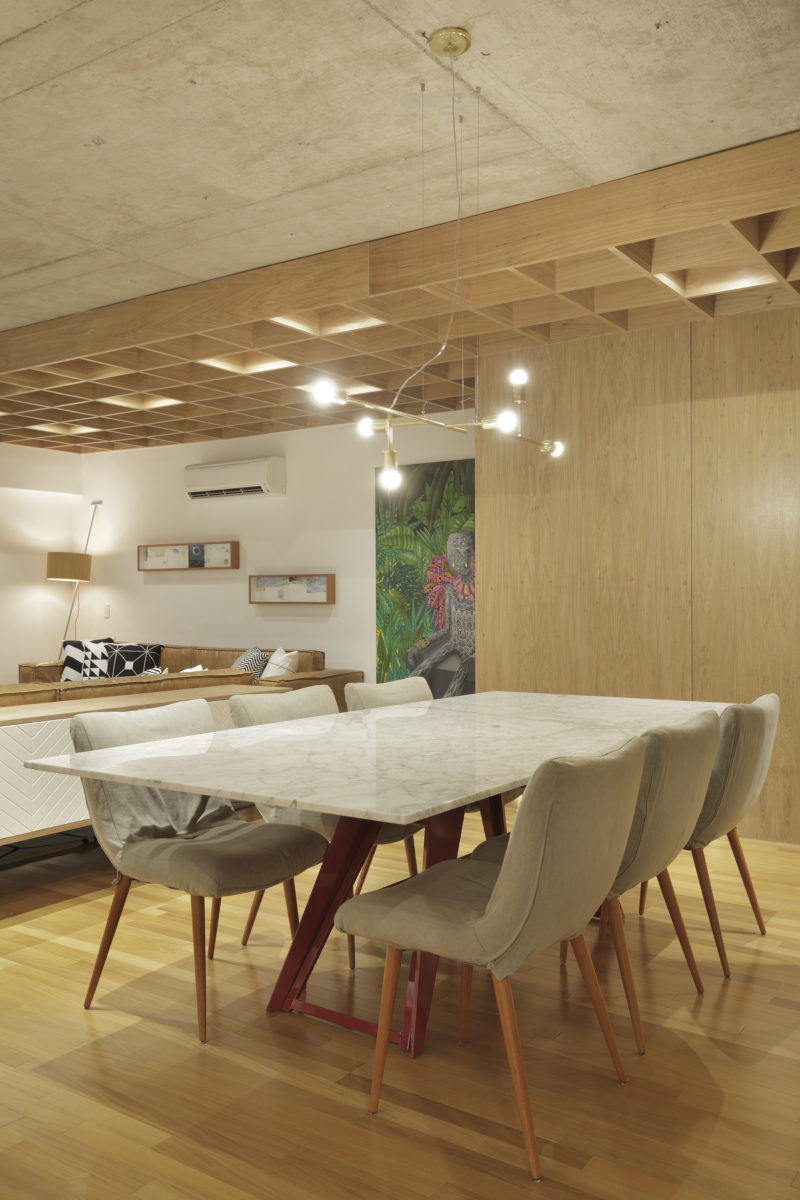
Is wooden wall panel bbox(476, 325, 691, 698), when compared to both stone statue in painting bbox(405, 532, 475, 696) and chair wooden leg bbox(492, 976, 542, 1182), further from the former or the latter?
chair wooden leg bbox(492, 976, 542, 1182)

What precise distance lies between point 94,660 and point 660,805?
6399mm

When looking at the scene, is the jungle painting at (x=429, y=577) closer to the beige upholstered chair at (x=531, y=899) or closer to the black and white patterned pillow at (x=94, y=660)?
the black and white patterned pillow at (x=94, y=660)

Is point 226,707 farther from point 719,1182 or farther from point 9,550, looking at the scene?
point 9,550

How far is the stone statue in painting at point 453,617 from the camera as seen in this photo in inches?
273

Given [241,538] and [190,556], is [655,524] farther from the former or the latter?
[190,556]

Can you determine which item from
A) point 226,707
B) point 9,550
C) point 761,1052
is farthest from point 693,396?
point 9,550

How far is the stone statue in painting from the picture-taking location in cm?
692

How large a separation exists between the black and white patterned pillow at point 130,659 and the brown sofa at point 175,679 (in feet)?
0.69

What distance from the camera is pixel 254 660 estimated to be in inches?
297

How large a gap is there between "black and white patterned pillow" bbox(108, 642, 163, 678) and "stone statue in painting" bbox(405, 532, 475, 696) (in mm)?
2491

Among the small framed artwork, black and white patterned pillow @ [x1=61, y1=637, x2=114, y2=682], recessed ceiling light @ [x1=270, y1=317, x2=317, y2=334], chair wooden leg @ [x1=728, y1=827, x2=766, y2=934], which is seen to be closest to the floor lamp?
black and white patterned pillow @ [x1=61, y1=637, x2=114, y2=682]

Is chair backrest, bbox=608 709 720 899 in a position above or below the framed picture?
below

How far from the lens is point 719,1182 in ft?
6.35

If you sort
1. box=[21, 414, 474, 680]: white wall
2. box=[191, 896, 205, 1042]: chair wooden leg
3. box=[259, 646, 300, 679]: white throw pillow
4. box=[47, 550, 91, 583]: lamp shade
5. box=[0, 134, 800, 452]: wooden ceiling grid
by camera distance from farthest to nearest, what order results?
box=[47, 550, 91, 583]: lamp shade
box=[21, 414, 474, 680]: white wall
box=[259, 646, 300, 679]: white throw pillow
box=[0, 134, 800, 452]: wooden ceiling grid
box=[191, 896, 205, 1042]: chair wooden leg
